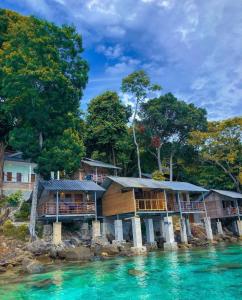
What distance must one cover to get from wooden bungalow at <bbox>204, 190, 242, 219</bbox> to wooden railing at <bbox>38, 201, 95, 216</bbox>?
19.6 m

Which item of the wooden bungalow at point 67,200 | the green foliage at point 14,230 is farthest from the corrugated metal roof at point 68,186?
the green foliage at point 14,230

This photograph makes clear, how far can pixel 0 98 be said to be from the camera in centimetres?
2923

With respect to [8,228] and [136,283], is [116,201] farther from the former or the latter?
[136,283]

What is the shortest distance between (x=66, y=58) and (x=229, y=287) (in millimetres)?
23031

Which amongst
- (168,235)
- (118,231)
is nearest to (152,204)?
(168,235)

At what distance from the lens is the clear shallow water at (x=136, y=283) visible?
12086mm

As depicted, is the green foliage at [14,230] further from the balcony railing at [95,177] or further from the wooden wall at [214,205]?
the wooden wall at [214,205]

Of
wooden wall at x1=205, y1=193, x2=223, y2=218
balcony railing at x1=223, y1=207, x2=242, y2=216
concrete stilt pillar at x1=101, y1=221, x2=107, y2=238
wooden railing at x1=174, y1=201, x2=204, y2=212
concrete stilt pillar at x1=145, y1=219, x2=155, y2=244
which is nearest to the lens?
concrete stilt pillar at x1=145, y1=219, x2=155, y2=244

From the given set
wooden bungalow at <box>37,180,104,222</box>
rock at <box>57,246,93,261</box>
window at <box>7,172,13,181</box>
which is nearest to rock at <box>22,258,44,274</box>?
rock at <box>57,246,93,261</box>

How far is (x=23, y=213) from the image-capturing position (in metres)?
29.0

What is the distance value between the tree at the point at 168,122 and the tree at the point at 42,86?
19.7 metres

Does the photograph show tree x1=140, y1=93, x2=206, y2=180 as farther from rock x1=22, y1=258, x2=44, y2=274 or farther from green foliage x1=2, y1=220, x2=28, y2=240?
rock x1=22, y1=258, x2=44, y2=274

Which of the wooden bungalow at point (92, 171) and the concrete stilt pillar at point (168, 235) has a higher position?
the wooden bungalow at point (92, 171)

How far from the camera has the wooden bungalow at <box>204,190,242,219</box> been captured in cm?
4075
